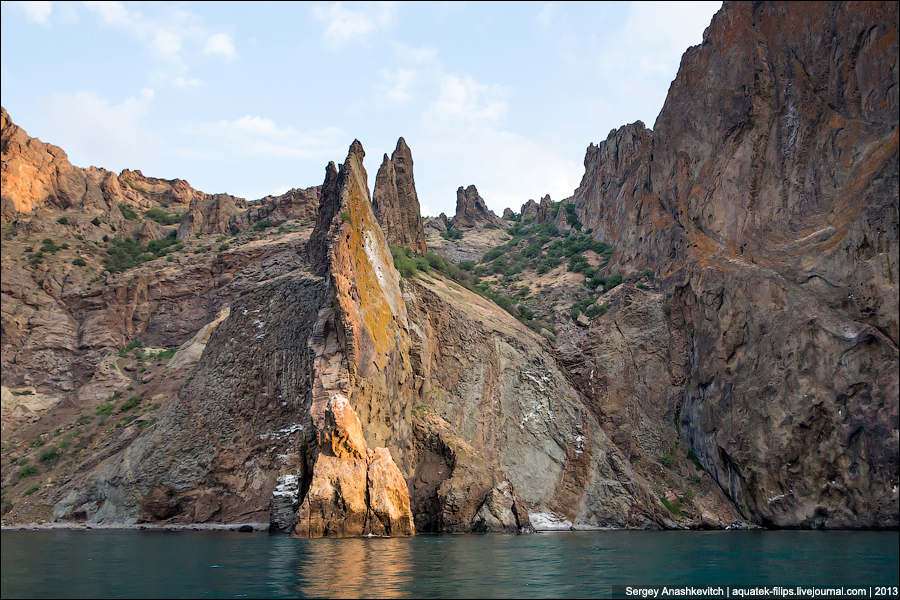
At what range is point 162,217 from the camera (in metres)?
79.2

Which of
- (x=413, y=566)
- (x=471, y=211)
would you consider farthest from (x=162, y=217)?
(x=413, y=566)

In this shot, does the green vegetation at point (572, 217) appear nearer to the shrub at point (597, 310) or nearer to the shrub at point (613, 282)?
the shrub at point (613, 282)

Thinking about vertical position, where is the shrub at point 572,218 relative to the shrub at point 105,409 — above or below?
above

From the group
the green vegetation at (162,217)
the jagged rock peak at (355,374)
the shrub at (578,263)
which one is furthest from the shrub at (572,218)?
the green vegetation at (162,217)

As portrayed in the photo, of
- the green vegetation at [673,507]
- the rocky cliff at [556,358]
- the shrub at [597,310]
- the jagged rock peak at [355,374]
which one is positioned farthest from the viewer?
the shrub at [597,310]

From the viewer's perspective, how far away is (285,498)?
3031cm

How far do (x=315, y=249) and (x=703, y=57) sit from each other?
36.3 metres

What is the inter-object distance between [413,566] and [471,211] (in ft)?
288

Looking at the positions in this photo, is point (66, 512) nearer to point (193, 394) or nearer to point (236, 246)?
point (193, 394)

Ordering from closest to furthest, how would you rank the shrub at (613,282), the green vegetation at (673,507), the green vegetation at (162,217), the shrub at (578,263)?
the green vegetation at (673,507)
the shrub at (613,282)
the shrub at (578,263)
the green vegetation at (162,217)

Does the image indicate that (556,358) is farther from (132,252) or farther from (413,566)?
(132,252)

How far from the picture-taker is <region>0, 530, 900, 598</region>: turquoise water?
13.5 metres

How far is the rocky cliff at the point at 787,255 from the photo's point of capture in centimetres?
3428

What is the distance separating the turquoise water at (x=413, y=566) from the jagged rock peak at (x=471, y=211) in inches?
3008
